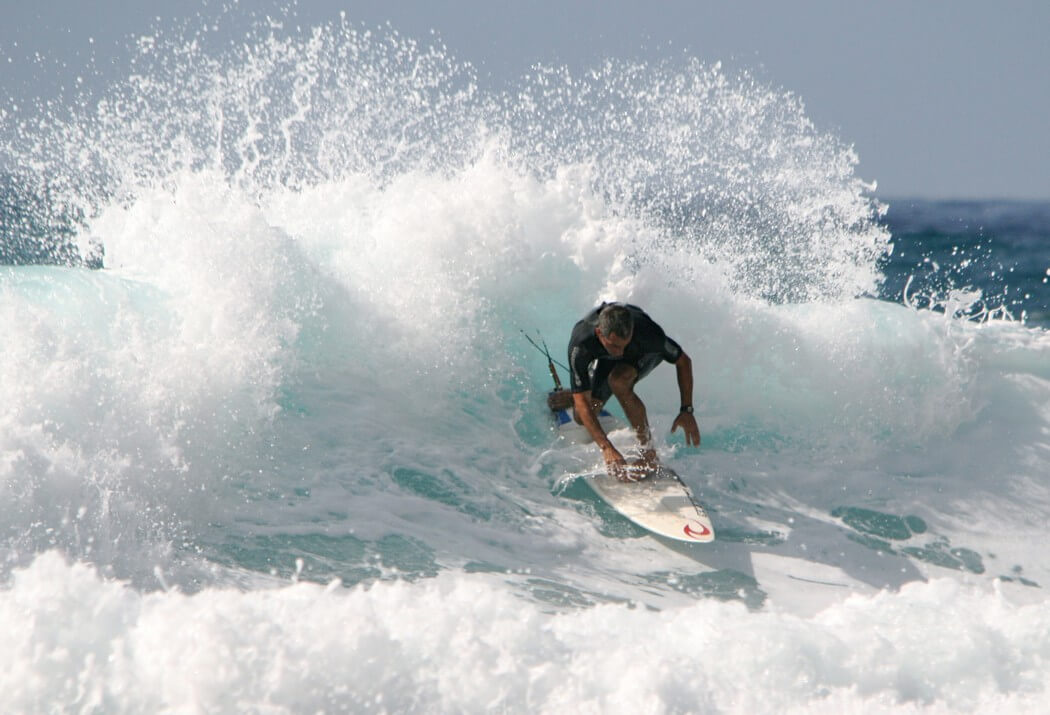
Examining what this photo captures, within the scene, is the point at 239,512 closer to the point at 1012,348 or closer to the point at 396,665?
the point at 396,665

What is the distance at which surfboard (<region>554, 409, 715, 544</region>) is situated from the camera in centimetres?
489

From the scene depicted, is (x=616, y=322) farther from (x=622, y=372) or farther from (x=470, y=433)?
(x=470, y=433)

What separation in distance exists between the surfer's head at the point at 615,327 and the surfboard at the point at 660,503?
3.17 feet

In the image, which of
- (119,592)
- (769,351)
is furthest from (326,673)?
(769,351)

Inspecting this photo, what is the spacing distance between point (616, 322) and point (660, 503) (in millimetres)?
1212

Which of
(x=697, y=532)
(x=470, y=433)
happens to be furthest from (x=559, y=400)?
(x=697, y=532)

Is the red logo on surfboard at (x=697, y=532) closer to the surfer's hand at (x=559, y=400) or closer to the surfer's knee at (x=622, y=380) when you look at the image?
the surfer's knee at (x=622, y=380)

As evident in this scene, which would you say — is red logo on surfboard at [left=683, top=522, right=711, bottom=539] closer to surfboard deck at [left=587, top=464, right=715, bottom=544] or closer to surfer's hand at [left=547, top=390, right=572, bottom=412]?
surfboard deck at [left=587, top=464, right=715, bottom=544]

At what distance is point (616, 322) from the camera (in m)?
4.72

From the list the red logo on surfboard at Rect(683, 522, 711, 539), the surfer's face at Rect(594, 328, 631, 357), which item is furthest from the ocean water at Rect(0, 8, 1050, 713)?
the surfer's face at Rect(594, 328, 631, 357)

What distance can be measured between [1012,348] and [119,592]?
7626 millimetres

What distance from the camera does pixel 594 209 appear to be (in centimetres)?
674

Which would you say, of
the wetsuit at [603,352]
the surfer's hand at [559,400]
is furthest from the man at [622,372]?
the surfer's hand at [559,400]

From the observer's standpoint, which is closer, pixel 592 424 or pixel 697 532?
pixel 697 532
